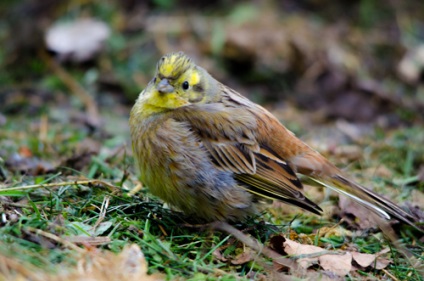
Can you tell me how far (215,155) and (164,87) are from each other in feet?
2.11

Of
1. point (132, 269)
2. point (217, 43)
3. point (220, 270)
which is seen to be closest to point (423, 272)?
point (220, 270)

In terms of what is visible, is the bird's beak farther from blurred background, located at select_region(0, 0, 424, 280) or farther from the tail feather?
the tail feather

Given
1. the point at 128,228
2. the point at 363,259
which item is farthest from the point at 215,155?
the point at 363,259

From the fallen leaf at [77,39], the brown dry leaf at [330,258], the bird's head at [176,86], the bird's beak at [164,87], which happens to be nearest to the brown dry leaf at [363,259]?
the brown dry leaf at [330,258]

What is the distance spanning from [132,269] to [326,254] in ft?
4.45

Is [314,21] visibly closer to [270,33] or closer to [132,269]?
[270,33]

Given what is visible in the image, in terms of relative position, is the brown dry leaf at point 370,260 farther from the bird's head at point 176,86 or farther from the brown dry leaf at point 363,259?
the bird's head at point 176,86

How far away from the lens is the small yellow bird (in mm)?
4609

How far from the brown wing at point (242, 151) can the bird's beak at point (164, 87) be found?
6.6 inches

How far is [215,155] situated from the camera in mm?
4727

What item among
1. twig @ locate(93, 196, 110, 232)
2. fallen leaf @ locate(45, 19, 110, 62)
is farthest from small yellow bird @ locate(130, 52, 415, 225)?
fallen leaf @ locate(45, 19, 110, 62)

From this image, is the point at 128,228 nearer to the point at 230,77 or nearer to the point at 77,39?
the point at 230,77

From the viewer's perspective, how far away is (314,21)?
397 inches

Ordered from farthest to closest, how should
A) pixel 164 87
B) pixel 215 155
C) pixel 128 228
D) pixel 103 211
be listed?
pixel 164 87
pixel 215 155
pixel 103 211
pixel 128 228
